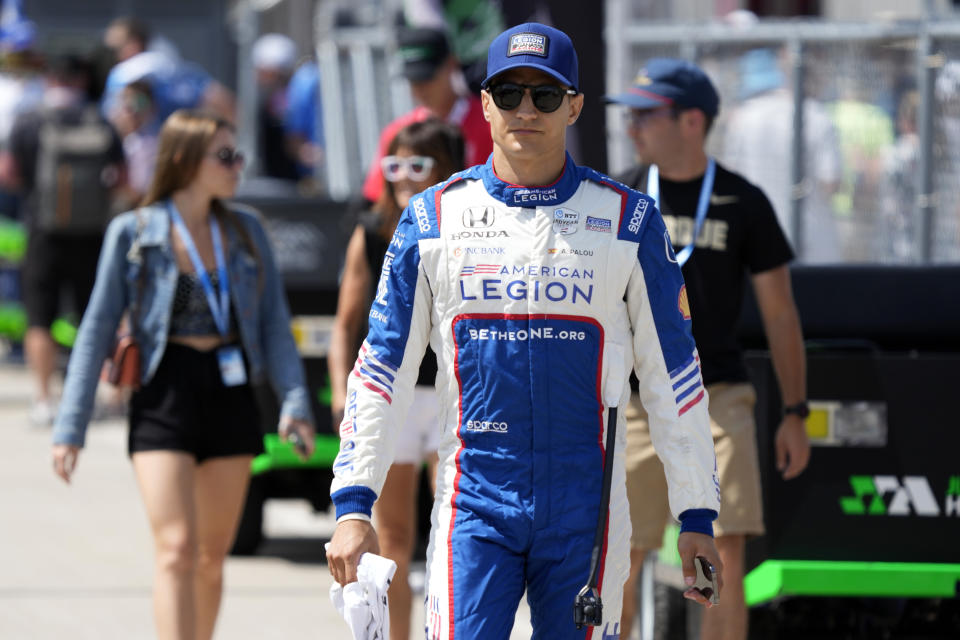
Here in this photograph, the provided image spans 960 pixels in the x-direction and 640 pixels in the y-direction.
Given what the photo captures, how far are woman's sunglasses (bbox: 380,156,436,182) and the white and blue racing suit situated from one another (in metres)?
2.09

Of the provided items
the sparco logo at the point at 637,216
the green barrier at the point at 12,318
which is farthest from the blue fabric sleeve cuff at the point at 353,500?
the green barrier at the point at 12,318

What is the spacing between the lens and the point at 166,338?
19.3 ft

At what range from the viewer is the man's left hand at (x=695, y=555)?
156 inches

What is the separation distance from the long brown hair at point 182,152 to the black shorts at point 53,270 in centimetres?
736

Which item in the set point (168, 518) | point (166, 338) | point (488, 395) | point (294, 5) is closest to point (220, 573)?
point (168, 518)

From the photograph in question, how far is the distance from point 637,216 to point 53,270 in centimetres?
983

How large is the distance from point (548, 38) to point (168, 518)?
2.32 meters

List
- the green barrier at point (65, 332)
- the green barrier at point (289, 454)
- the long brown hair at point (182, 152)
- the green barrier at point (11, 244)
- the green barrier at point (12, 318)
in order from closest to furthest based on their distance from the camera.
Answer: the long brown hair at point (182, 152) → the green barrier at point (289, 454) → the green barrier at point (65, 332) → the green barrier at point (12, 318) → the green barrier at point (11, 244)

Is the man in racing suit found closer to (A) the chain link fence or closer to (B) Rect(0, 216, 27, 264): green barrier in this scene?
(A) the chain link fence

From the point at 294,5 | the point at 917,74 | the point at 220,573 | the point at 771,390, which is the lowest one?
the point at 220,573

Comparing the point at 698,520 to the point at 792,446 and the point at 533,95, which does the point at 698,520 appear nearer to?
the point at 533,95

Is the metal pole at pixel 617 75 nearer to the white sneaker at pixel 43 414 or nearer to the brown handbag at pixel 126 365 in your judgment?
the brown handbag at pixel 126 365

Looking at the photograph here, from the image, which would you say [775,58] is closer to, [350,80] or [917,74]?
[917,74]

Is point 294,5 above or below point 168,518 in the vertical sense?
above
